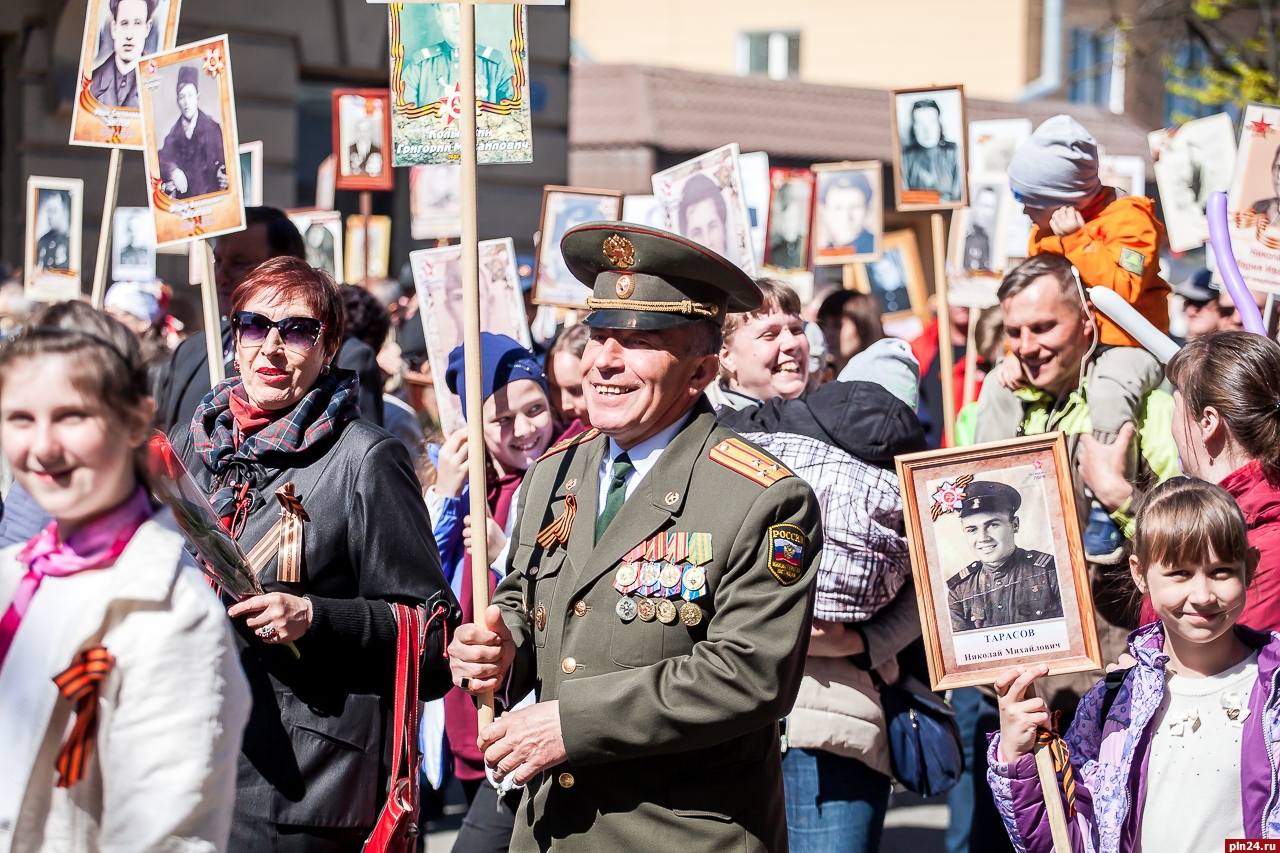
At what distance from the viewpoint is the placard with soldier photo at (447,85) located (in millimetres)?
4309

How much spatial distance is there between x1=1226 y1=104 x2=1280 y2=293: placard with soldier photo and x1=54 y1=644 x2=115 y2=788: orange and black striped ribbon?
4.07 meters

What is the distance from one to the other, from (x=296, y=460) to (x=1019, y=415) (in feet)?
7.47

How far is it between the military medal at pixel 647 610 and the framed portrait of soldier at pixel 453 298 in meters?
2.17

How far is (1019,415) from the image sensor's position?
4.33 meters

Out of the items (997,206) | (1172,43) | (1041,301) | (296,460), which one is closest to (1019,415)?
(1041,301)

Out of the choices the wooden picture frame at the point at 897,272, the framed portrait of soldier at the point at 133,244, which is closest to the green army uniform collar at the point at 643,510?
the wooden picture frame at the point at 897,272

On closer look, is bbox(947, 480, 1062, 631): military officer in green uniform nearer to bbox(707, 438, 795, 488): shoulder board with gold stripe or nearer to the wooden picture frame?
bbox(707, 438, 795, 488): shoulder board with gold stripe

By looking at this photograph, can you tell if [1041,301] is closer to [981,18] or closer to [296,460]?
[296,460]

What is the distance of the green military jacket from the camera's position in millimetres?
2535

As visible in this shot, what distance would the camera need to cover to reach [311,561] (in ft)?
9.70

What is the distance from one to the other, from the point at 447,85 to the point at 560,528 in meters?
2.03

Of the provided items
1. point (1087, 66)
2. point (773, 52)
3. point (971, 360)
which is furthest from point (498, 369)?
point (773, 52)

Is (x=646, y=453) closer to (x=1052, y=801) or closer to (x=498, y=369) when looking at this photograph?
(x=1052, y=801)

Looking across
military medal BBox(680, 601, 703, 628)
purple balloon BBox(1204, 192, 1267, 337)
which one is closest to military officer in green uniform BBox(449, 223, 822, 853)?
military medal BBox(680, 601, 703, 628)
